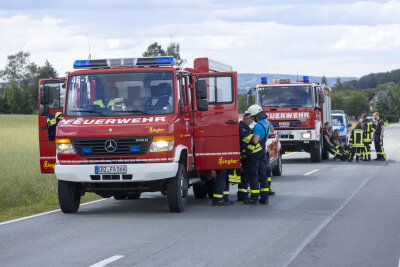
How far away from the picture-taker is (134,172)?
10.9m

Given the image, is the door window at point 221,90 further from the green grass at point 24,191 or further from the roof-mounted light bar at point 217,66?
the green grass at point 24,191

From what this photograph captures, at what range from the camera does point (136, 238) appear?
8891 mm

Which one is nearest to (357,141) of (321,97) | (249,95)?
(321,97)

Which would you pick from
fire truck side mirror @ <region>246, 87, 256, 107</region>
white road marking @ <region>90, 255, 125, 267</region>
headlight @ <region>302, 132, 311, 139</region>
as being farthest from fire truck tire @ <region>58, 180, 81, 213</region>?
headlight @ <region>302, 132, 311, 139</region>

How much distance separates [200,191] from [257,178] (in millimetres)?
1839

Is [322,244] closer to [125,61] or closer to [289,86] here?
[125,61]

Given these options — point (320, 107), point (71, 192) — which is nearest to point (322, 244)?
point (71, 192)

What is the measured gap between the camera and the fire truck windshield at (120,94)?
11289 mm

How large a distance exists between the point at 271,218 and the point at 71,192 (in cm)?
333

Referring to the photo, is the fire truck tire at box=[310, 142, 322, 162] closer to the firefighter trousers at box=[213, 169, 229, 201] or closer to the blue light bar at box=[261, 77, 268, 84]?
the blue light bar at box=[261, 77, 268, 84]

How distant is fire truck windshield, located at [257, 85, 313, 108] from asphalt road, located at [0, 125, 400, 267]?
10.2 m

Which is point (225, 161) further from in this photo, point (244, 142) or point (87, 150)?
point (87, 150)

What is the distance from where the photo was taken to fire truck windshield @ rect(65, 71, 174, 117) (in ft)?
37.0

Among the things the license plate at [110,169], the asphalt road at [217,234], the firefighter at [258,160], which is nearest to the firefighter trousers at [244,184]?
the firefighter at [258,160]
